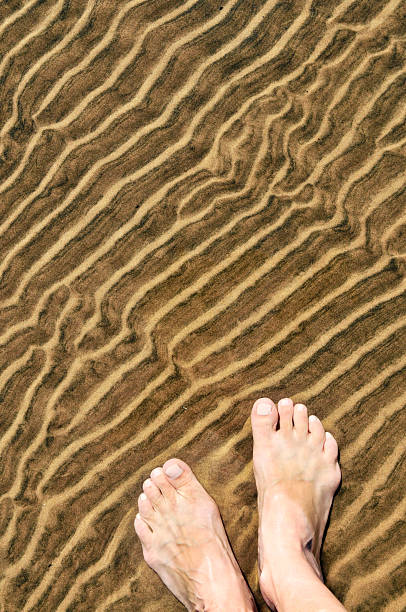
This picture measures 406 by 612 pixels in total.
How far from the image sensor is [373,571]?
2787 millimetres

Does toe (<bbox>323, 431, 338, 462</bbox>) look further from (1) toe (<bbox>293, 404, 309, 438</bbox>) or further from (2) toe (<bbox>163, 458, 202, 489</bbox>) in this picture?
(2) toe (<bbox>163, 458, 202, 489</bbox>)

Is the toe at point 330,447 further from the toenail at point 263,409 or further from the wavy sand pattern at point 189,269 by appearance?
the toenail at point 263,409

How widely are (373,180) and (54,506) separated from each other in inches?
90.7

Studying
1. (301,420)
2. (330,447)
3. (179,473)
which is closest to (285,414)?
(301,420)

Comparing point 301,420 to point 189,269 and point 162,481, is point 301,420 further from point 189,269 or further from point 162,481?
point 189,269

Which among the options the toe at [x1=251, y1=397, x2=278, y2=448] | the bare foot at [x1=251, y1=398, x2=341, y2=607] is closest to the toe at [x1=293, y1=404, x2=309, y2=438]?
the bare foot at [x1=251, y1=398, x2=341, y2=607]

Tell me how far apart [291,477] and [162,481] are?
0.65 metres

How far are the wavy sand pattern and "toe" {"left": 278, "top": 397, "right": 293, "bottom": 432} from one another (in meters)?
0.05

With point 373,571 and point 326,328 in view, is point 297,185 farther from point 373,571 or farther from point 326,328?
point 373,571

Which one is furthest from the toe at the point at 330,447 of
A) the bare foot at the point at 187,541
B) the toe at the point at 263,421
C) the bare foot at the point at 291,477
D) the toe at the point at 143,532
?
the toe at the point at 143,532

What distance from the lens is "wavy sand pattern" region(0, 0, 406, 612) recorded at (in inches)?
114

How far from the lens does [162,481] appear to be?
293cm

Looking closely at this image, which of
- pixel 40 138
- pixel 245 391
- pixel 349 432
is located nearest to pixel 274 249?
pixel 245 391

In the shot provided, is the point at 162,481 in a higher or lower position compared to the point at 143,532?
higher
